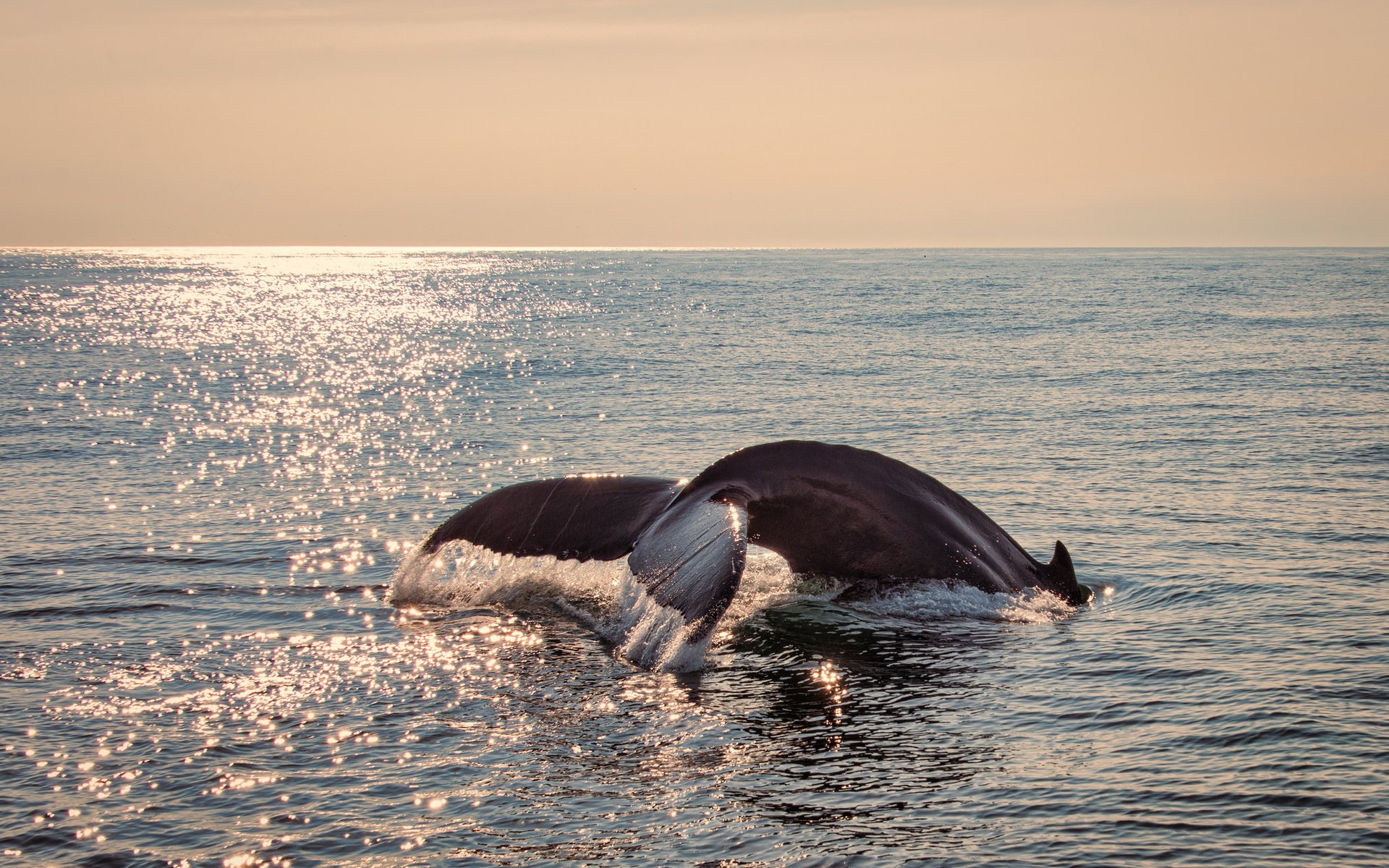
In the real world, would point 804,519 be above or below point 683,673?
above

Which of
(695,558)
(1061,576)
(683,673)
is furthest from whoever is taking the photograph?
(1061,576)

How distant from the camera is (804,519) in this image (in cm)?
834

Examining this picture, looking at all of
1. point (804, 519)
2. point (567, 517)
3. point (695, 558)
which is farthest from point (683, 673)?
point (567, 517)

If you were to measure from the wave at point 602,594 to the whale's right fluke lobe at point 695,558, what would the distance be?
0.69 m

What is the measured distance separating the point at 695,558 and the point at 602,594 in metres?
3.01

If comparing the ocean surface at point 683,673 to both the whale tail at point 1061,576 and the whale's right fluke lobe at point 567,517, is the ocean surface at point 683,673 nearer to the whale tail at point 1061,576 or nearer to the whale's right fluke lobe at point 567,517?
the whale tail at point 1061,576

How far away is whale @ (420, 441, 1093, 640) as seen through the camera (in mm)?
8055

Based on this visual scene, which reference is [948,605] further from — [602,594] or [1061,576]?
[602,594]

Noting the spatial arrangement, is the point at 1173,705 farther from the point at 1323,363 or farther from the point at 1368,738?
the point at 1323,363

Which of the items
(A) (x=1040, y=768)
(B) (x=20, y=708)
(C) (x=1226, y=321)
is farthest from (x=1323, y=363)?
(B) (x=20, y=708)

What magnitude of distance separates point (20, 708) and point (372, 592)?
11.0ft

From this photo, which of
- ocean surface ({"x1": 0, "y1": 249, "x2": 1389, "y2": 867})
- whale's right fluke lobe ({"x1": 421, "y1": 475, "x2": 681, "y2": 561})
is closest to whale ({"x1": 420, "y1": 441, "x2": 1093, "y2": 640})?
whale's right fluke lobe ({"x1": 421, "y1": 475, "x2": 681, "y2": 561})

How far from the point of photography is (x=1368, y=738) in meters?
6.36

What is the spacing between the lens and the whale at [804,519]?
8055 millimetres
